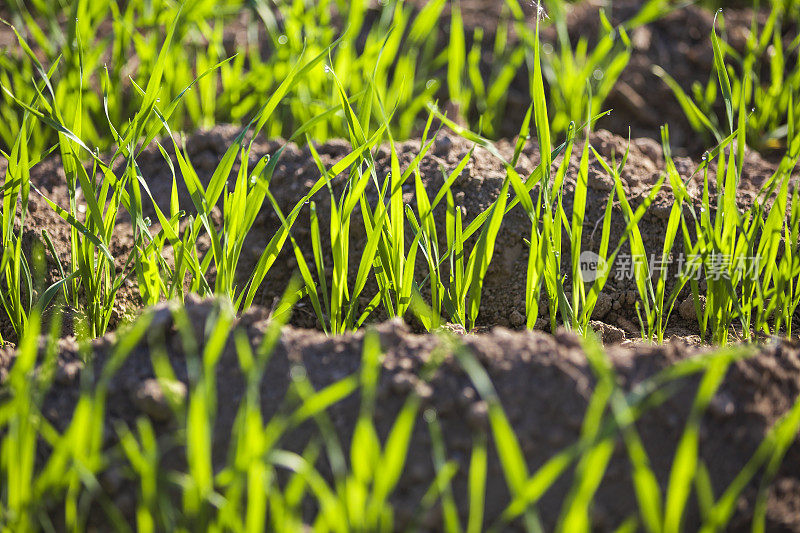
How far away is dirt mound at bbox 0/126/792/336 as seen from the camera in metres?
1.48

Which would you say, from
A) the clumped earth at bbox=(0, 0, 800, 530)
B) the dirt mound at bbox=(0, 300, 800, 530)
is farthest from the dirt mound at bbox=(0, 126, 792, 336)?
the dirt mound at bbox=(0, 300, 800, 530)

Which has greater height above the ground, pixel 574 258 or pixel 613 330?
pixel 574 258

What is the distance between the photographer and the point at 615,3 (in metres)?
2.63

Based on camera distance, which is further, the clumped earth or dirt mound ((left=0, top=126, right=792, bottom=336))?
dirt mound ((left=0, top=126, right=792, bottom=336))

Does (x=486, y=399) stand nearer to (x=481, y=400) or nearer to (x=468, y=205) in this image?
(x=481, y=400)

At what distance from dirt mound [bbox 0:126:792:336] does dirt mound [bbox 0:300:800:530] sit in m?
0.47

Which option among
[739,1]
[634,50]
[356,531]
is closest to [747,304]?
[356,531]

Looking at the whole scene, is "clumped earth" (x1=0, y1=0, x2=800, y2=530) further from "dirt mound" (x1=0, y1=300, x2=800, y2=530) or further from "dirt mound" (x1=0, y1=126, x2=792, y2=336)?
"dirt mound" (x1=0, y1=126, x2=792, y2=336)

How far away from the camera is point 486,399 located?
0.90 m

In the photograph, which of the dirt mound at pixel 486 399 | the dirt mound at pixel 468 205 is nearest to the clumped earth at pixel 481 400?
the dirt mound at pixel 486 399

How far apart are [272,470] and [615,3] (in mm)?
2310

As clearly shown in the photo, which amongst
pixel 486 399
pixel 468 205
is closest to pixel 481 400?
pixel 486 399

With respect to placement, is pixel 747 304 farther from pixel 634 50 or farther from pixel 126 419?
pixel 634 50

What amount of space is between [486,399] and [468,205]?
702 mm
